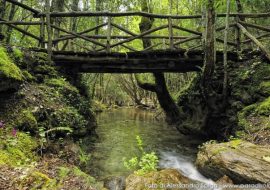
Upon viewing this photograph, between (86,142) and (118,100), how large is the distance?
35154 mm

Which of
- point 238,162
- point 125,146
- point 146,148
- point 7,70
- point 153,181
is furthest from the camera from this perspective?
point 125,146

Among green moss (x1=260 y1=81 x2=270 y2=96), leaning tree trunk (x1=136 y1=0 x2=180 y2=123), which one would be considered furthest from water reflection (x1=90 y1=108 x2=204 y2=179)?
green moss (x1=260 y1=81 x2=270 y2=96)

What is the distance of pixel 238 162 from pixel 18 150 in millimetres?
4358

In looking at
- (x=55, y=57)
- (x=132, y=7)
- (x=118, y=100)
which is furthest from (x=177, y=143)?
(x=118, y=100)

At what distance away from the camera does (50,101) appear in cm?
798

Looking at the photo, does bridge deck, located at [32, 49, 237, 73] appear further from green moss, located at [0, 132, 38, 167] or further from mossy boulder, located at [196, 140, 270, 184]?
green moss, located at [0, 132, 38, 167]

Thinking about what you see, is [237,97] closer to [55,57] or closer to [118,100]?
[55,57]

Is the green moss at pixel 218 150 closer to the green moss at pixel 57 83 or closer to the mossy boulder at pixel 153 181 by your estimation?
the mossy boulder at pixel 153 181

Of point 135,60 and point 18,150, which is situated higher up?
point 135,60

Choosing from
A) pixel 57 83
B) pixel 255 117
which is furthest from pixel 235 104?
pixel 57 83

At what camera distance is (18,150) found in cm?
553

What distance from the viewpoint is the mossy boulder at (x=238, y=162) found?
525 centimetres

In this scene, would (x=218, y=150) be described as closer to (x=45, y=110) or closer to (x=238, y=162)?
(x=238, y=162)

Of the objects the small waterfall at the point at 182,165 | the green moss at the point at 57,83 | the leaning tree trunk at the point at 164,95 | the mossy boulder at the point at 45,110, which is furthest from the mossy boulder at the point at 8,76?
the leaning tree trunk at the point at 164,95
